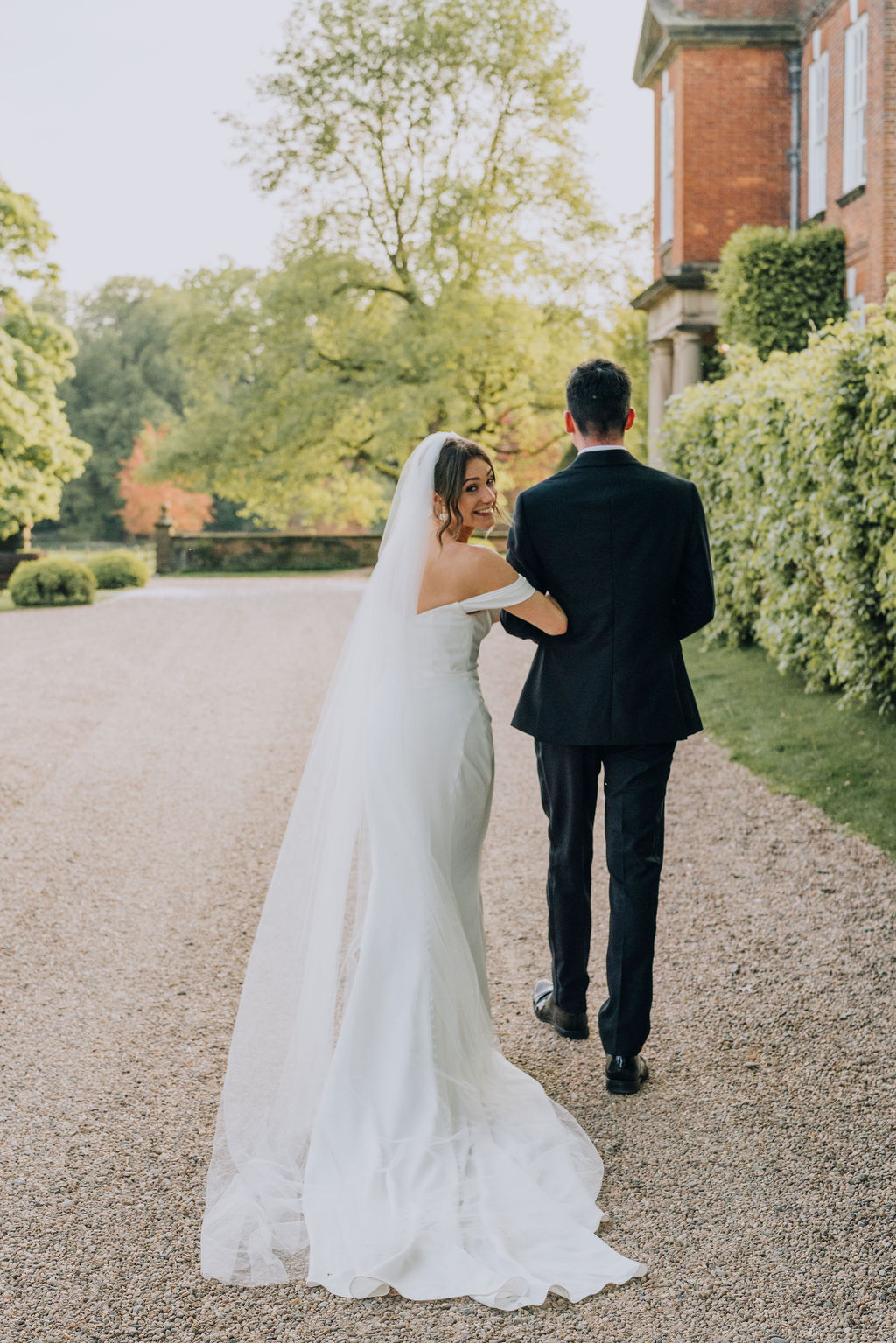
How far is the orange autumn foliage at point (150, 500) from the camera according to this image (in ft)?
181

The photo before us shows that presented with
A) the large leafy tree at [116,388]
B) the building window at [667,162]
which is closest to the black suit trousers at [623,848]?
the building window at [667,162]

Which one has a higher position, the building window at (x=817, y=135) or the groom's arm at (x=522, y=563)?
the building window at (x=817, y=135)

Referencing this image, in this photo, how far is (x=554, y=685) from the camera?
4.00 meters

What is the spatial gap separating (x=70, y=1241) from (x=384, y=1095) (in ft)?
2.90

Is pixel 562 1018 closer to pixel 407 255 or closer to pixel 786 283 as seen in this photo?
pixel 786 283

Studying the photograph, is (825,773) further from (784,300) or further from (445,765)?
(784,300)

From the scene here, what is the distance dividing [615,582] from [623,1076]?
1.58 m

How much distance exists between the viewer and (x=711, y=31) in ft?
68.2

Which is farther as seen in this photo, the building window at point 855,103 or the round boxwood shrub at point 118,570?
the round boxwood shrub at point 118,570

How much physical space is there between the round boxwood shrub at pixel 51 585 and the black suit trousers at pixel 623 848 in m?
22.0

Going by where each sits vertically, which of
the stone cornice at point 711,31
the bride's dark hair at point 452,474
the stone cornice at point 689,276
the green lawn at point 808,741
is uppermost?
the stone cornice at point 711,31

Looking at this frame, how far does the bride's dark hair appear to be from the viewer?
3723 millimetres

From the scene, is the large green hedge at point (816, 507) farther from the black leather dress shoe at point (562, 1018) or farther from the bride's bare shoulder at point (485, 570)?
the bride's bare shoulder at point (485, 570)

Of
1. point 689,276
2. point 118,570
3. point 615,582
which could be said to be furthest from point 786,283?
point 118,570
